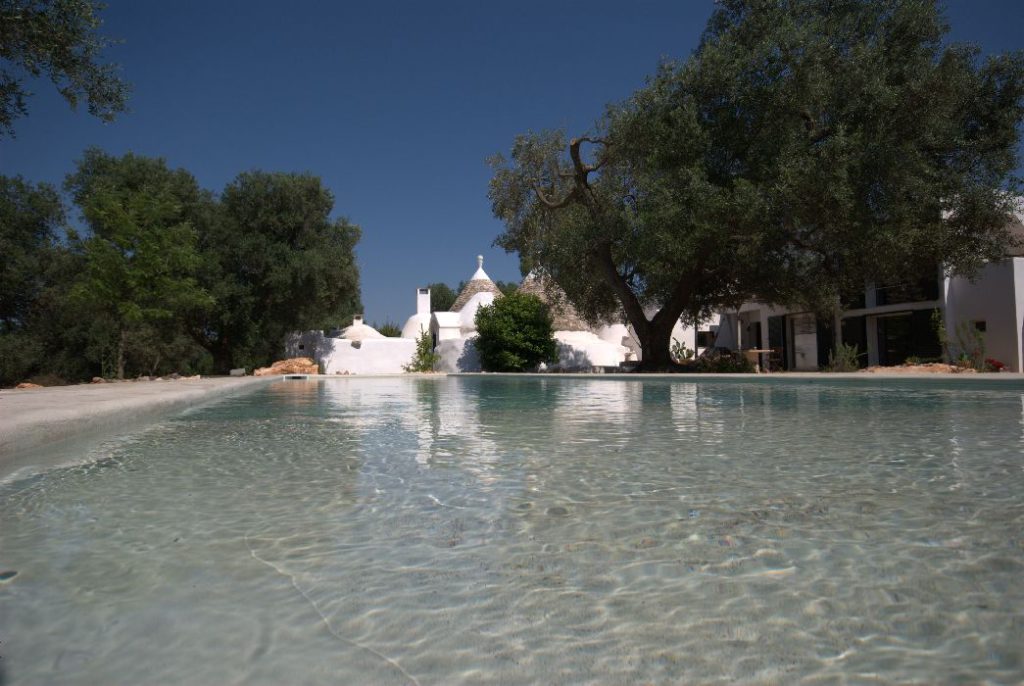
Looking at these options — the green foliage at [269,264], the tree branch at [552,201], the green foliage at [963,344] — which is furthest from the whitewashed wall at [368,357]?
the green foliage at [963,344]

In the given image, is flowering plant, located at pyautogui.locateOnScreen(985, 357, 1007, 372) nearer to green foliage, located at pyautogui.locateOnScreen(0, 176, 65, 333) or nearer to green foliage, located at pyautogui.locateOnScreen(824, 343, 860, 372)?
green foliage, located at pyautogui.locateOnScreen(824, 343, 860, 372)

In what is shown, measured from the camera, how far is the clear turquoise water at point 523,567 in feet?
4.99

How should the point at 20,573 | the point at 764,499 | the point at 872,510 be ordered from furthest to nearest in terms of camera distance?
the point at 764,499 → the point at 872,510 → the point at 20,573

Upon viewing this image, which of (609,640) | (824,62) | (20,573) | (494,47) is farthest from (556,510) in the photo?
(494,47)

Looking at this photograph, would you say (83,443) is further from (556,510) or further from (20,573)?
(556,510)

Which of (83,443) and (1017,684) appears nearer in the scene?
(1017,684)

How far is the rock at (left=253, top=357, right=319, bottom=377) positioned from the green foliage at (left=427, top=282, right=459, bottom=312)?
43783 millimetres

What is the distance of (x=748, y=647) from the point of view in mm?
1566

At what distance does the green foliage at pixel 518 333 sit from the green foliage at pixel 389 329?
2494 centimetres

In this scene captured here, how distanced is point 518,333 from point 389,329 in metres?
28.1

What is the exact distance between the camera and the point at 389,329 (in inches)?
2037

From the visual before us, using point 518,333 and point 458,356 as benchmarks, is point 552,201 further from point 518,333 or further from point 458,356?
point 458,356

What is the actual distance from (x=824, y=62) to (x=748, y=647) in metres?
16.7

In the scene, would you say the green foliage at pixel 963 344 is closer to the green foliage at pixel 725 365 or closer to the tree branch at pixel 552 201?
the green foliage at pixel 725 365
